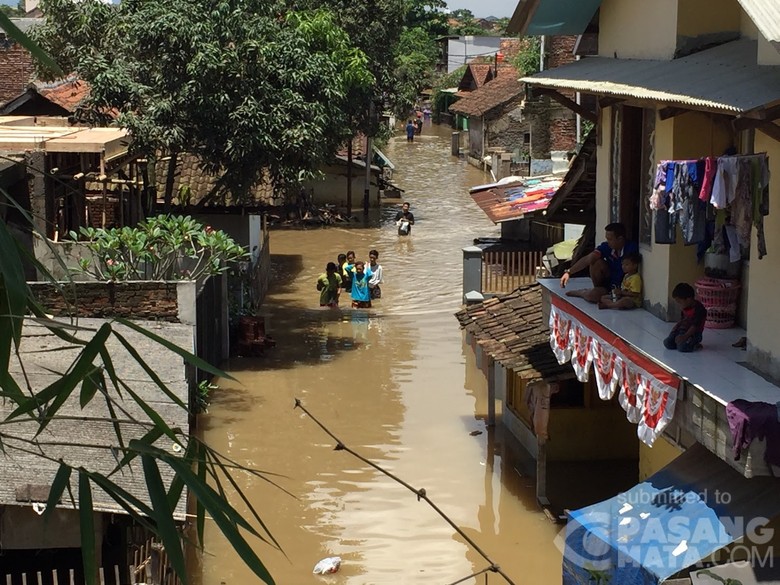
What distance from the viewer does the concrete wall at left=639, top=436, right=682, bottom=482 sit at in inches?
417

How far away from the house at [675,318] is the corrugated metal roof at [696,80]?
0.07 ft

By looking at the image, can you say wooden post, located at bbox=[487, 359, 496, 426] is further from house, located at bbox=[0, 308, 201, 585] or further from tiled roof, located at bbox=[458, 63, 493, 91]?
tiled roof, located at bbox=[458, 63, 493, 91]

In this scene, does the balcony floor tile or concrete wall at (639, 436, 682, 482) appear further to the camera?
concrete wall at (639, 436, 682, 482)

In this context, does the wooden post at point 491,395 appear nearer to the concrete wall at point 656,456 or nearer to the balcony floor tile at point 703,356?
the concrete wall at point 656,456

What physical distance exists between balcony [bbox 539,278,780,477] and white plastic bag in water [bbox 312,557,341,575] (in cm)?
318

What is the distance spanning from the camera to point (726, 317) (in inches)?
374

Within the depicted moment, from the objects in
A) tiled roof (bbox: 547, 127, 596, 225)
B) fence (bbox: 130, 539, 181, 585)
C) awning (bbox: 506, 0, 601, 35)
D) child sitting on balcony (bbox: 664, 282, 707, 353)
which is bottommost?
fence (bbox: 130, 539, 181, 585)

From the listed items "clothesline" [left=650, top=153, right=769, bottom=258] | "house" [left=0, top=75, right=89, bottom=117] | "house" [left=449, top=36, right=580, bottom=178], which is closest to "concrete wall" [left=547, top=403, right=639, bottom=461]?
"clothesline" [left=650, top=153, right=769, bottom=258]

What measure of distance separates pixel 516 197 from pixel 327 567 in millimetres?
13390

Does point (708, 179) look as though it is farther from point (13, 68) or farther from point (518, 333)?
point (13, 68)

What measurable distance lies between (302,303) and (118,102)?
6.64 m

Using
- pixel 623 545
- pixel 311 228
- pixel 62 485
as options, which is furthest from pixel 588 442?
pixel 311 228

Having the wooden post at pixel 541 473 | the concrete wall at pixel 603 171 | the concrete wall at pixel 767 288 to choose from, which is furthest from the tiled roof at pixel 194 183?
the concrete wall at pixel 767 288

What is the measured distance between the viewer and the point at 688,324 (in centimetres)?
888
